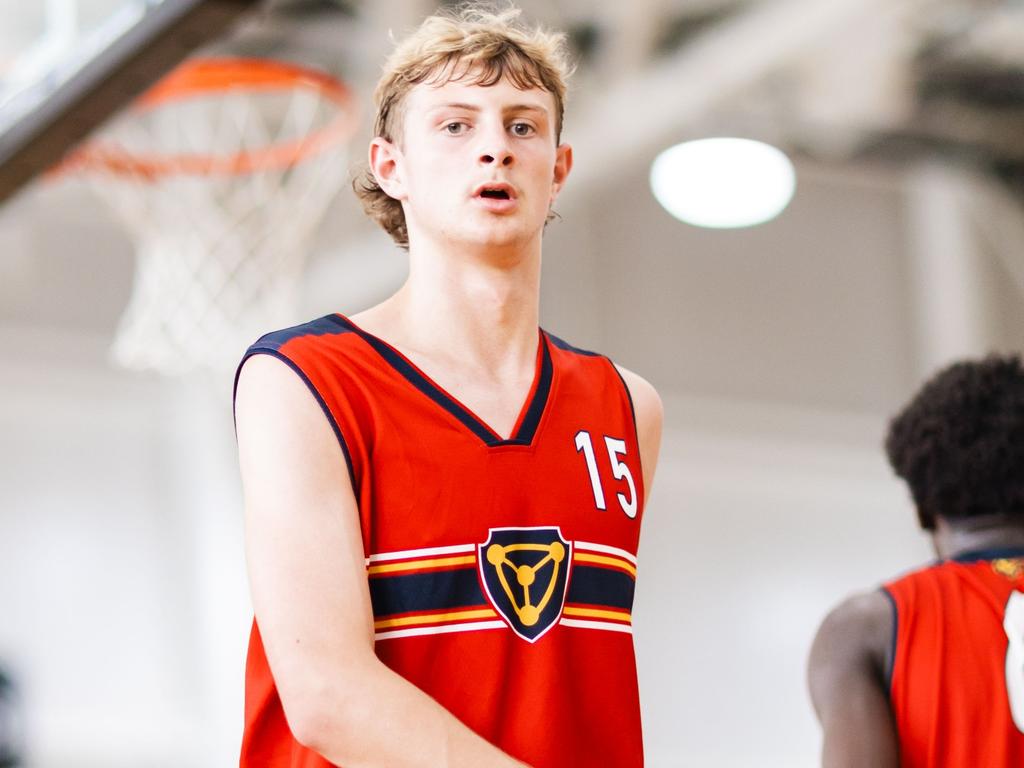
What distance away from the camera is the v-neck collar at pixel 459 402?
2.11 metres

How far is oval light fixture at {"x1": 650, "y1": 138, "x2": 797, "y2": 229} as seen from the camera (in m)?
8.94

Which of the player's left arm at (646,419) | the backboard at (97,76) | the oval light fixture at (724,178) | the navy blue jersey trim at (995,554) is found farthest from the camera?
the oval light fixture at (724,178)

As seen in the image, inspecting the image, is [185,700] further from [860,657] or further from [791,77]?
[860,657]

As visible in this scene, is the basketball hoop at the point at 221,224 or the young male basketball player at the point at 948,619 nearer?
the young male basketball player at the point at 948,619

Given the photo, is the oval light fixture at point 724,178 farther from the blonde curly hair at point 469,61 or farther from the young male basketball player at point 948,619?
the blonde curly hair at point 469,61

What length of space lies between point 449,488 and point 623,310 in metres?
9.68

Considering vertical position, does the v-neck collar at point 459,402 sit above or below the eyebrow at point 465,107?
below

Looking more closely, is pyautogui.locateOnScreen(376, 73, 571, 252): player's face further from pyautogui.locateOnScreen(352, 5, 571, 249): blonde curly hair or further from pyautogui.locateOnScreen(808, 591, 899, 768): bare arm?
pyautogui.locateOnScreen(808, 591, 899, 768): bare arm

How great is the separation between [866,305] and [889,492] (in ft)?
4.62

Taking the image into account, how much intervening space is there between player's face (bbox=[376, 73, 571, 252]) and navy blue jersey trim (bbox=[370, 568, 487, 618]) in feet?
1.46

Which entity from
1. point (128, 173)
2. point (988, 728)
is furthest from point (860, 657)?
point (128, 173)

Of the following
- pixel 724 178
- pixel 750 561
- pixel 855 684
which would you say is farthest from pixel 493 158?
pixel 750 561

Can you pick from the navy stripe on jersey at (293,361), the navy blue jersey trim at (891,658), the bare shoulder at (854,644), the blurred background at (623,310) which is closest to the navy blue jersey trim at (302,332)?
the navy stripe on jersey at (293,361)

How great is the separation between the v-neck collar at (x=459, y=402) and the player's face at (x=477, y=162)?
16 cm
